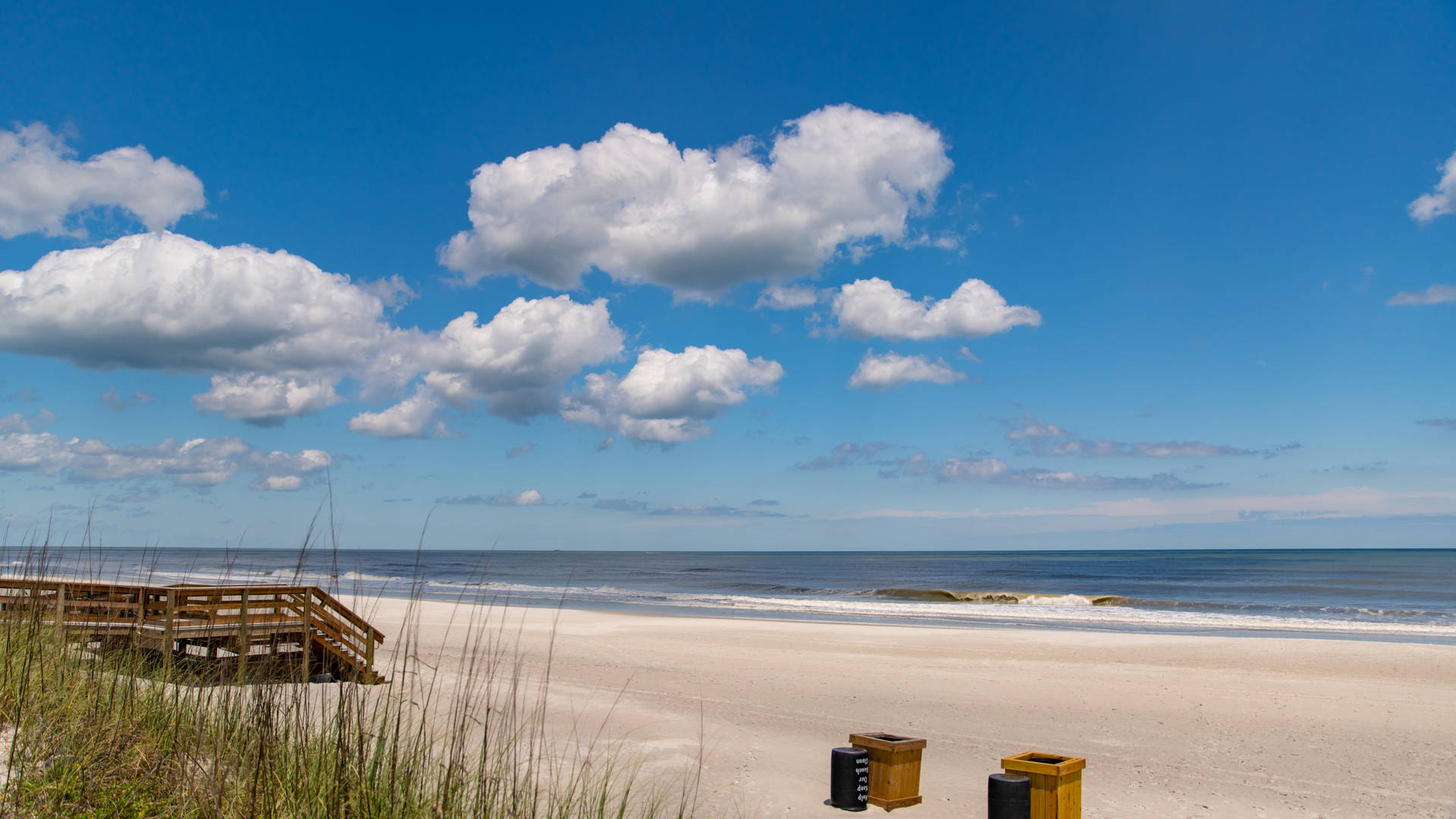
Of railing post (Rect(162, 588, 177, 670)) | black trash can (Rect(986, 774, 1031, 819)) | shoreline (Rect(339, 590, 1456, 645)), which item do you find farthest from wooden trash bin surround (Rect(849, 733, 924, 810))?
shoreline (Rect(339, 590, 1456, 645))

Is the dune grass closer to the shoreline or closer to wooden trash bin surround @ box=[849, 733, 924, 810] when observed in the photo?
wooden trash bin surround @ box=[849, 733, 924, 810]

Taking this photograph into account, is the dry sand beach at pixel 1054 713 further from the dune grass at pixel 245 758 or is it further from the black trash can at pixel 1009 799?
the black trash can at pixel 1009 799

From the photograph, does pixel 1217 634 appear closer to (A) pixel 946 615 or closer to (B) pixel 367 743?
(A) pixel 946 615

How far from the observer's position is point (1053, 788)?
5.92m

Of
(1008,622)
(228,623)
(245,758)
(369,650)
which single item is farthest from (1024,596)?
(245,758)

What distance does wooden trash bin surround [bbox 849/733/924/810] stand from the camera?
23.3 feet

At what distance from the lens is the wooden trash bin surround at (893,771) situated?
7.10 metres

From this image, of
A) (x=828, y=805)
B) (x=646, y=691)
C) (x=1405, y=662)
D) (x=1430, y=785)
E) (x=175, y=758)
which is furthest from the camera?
(x=1405, y=662)

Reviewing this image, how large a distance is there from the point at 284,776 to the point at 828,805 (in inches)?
174

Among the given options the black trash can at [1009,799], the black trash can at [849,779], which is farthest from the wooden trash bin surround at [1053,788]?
the black trash can at [849,779]

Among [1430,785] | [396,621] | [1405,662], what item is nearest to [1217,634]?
[1405,662]

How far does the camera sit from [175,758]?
4.60m

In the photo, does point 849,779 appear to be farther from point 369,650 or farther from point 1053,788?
point 369,650

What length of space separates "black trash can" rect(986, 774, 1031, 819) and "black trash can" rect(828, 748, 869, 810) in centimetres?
139
